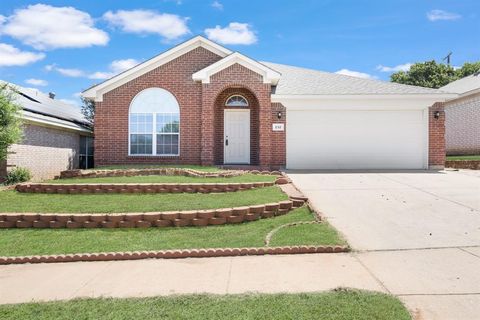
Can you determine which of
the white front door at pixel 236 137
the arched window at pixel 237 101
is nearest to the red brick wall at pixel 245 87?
the arched window at pixel 237 101

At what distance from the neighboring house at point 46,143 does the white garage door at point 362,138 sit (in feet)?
31.1

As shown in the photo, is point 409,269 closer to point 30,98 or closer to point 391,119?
point 391,119

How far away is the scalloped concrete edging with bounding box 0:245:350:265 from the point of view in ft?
19.4

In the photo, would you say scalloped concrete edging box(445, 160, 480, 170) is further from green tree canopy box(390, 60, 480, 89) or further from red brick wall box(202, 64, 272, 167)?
green tree canopy box(390, 60, 480, 89)

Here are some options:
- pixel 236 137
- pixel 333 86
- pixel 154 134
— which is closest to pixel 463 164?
pixel 333 86

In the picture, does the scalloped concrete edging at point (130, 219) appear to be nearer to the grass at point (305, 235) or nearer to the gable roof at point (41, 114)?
the grass at point (305, 235)

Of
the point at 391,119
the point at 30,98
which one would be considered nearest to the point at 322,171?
the point at 391,119

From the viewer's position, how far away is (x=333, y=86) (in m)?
16.1

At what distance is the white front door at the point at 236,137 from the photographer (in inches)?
629

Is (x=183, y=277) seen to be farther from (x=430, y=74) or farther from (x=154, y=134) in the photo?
(x=430, y=74)

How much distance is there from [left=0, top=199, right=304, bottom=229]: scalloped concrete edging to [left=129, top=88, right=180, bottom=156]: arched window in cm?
795

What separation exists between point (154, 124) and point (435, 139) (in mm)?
11121

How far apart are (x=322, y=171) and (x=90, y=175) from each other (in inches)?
323

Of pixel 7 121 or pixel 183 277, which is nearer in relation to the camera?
pixel 183 277
